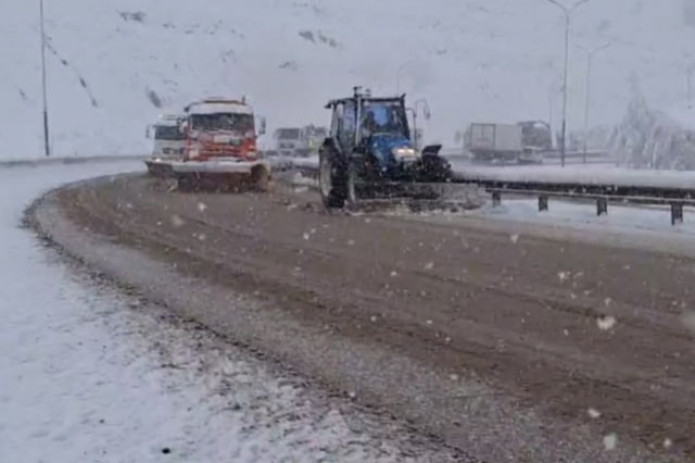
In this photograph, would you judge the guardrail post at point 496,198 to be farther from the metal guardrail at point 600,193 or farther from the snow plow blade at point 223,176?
the snow plow blade at point 223,176

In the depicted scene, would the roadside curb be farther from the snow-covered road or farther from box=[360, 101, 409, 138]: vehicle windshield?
the snow-covered road

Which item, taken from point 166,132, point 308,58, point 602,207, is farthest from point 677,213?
point 308,58

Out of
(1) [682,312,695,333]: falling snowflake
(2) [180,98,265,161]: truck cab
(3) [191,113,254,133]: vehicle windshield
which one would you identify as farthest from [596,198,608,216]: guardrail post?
Result: (1) [682,312,695,333]: falling snowflake

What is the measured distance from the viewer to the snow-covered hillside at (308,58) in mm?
66562

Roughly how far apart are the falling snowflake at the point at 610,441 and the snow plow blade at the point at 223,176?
23720mm

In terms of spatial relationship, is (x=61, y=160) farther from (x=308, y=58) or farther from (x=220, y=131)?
(x=308, y=58)

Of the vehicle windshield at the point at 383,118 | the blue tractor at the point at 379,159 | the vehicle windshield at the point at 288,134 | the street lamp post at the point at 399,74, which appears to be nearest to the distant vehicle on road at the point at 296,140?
the vehicle windshield at the point at 288,134

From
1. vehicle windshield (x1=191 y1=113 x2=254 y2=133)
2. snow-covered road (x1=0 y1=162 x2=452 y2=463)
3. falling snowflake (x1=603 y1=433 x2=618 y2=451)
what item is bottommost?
falling snowflake (x1=603 y1=433 x2=618 y2=451)

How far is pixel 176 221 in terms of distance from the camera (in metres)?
19.1

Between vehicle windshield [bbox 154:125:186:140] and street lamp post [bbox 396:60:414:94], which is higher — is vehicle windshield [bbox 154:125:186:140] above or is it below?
below

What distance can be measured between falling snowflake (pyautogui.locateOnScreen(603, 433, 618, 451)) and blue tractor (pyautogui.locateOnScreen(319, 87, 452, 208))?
16.2 m

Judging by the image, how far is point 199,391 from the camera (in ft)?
22.2

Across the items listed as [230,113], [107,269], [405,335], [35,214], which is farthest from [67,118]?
[405,335]

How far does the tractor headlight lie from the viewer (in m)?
21.8
